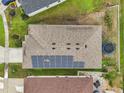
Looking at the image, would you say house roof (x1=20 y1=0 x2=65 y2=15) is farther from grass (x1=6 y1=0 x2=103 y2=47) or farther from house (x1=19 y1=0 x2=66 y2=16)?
grass (x1=6 y1=0 x2=103 y2=47)

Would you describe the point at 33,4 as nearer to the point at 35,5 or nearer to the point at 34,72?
the point at 35,5

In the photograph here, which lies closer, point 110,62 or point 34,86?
point 34,86

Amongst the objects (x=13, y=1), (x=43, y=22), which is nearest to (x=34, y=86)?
(x=43, y=22)

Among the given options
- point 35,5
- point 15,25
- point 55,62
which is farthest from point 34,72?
point 35,5

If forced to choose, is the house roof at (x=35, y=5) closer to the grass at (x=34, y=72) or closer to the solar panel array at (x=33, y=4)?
the solar panel array at (x=33, y=4)

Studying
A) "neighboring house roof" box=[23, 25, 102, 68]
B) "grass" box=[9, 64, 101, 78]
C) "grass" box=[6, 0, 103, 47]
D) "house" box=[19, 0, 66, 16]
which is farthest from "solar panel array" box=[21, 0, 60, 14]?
"grass" box=[9, 64, 101, 78]

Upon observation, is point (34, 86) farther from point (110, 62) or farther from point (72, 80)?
point (110, 62)

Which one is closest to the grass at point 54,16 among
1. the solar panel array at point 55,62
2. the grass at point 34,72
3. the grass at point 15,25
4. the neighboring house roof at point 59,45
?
the grass at point 15,25

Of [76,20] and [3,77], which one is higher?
[76,20]
